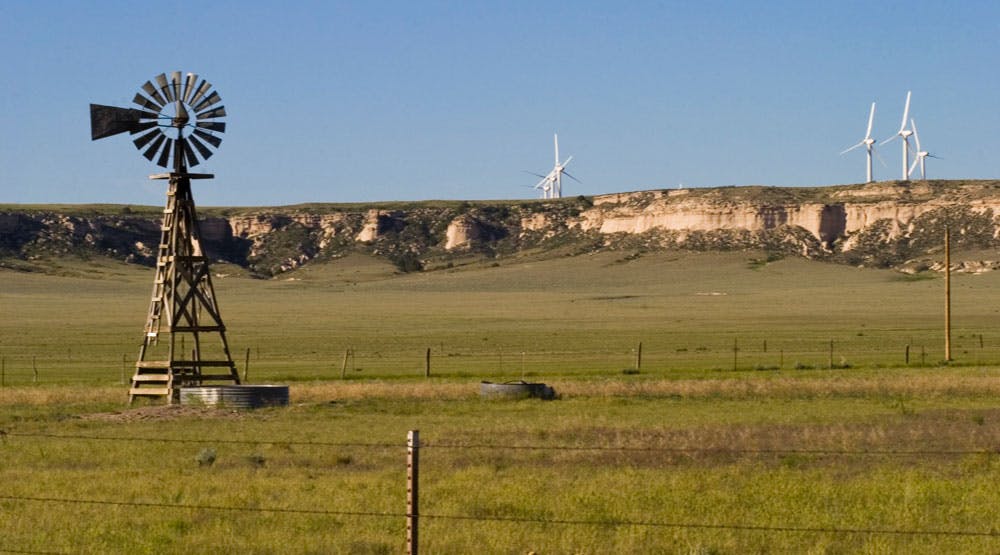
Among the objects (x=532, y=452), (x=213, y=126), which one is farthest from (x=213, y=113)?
(x=532, y=452)

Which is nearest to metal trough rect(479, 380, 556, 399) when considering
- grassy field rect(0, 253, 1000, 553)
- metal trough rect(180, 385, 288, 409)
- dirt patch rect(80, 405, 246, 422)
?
grassy field rect(0, 253, 1000, 553)

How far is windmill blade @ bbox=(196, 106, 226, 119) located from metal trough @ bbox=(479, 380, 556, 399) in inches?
351

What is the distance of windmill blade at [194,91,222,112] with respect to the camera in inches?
1435

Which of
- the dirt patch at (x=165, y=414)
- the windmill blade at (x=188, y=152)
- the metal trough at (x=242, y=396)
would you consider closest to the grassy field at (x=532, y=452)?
the dirt patch at (x=165, y=414)

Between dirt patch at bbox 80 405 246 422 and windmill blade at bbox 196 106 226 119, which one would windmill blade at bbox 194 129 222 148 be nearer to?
windmill blade at bbox 196 106 226 119

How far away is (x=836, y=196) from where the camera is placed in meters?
199

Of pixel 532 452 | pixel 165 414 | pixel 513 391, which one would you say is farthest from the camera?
pixel 513 391

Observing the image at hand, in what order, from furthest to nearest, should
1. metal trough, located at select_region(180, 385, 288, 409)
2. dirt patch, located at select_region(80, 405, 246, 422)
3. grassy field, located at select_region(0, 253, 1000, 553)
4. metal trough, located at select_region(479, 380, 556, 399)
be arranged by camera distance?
metal trough, located at select_region(479, 380, 556, 399) → metal trough, located at select_region(180, 385, 288, 409) → dirt patch, located at select_region(80, 405, 246, 422) → grassy field, located at select_region(0, 253, 1000, 553)

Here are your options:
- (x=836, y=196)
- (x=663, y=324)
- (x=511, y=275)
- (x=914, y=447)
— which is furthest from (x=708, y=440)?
(x=836, y=196)

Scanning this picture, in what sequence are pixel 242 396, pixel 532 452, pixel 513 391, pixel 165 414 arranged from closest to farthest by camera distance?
pixel 532 452, pixel 165 414, pixel 242 396, pixel 513 391

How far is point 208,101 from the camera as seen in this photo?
120 ft

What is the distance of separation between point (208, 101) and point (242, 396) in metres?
7.89

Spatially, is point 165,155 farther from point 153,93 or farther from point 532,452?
point 532,452

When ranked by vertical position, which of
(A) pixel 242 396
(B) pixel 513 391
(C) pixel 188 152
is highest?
(C) pixel 188 152
